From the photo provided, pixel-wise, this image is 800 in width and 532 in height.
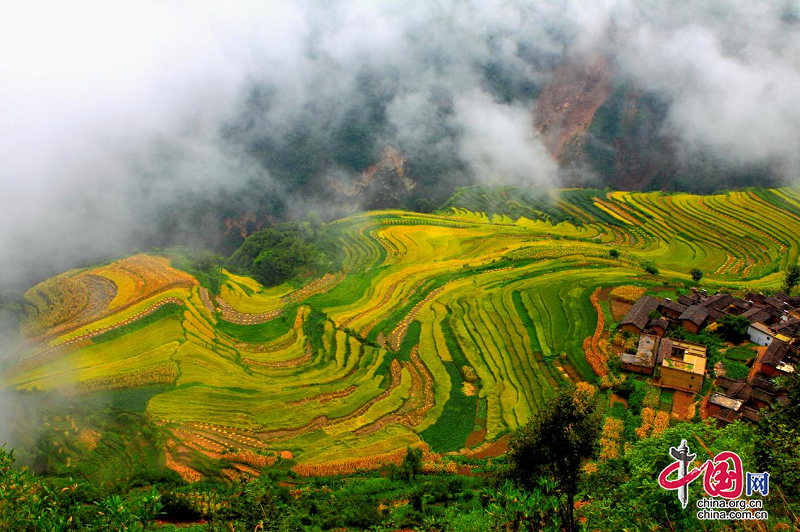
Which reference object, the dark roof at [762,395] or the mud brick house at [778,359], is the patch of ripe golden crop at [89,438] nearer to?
the dark roof at [762,395]

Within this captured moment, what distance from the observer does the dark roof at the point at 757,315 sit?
27.1 meters

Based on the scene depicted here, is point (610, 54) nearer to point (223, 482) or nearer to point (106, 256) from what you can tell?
point (106, 256)

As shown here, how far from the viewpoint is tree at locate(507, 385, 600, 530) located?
1409 cm

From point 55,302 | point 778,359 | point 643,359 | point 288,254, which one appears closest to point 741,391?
point 778,359

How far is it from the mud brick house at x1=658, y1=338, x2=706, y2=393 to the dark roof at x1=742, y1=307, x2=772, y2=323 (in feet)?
14.5

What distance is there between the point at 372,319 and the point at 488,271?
37.9 ft

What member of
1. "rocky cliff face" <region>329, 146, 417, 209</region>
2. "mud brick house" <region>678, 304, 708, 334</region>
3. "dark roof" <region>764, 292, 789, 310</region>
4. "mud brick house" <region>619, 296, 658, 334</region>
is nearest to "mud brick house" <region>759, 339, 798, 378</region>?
"mud brick house" <region>678, 304, 708, 334</region>

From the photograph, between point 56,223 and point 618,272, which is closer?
point 618,272

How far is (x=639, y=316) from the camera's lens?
94.8ft

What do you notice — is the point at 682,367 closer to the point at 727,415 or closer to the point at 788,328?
the point at 727,415

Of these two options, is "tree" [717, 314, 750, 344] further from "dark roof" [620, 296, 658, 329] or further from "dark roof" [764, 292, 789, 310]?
"dark roof" [764, 292, 789, 310]

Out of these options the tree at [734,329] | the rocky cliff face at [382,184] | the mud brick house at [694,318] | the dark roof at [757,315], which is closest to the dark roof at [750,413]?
the tree at [734,329]

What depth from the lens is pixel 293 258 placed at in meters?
40.7

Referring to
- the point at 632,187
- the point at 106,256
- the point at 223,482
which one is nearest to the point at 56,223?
the point at 106,256
